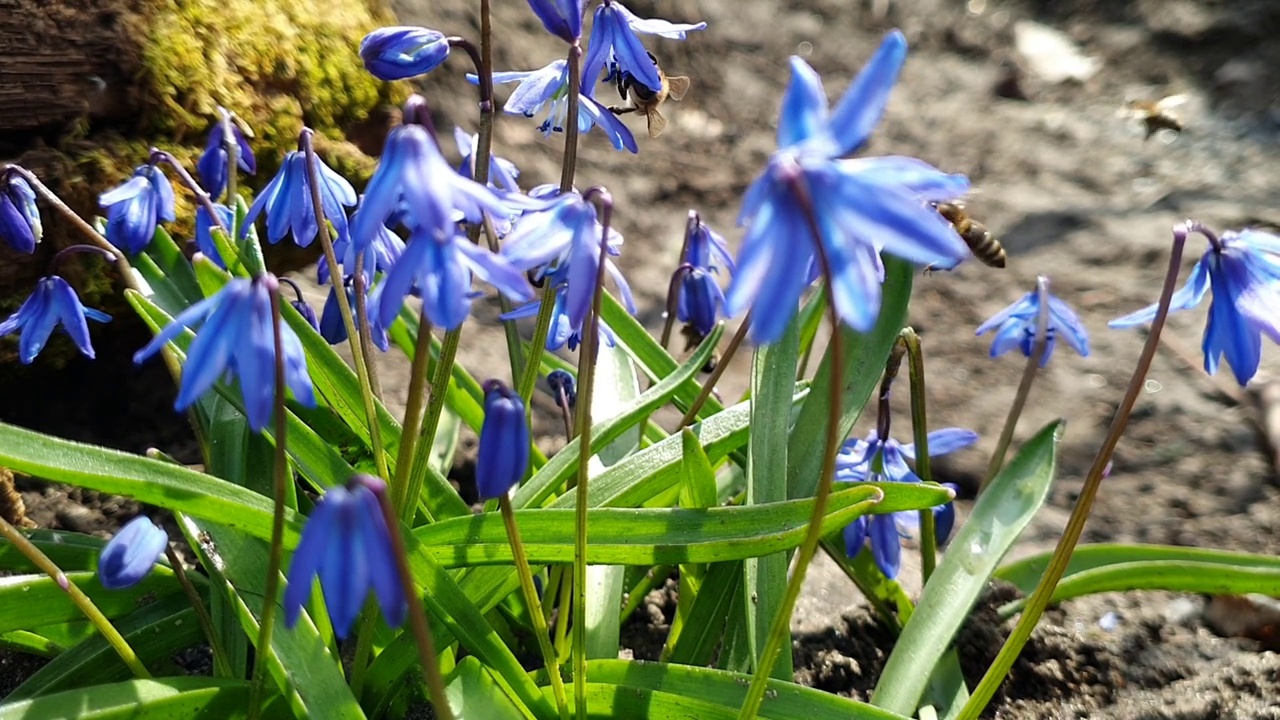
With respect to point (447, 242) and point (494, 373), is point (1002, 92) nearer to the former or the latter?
point (494, 373)

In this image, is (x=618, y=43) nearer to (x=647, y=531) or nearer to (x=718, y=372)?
(x=718, y=372)

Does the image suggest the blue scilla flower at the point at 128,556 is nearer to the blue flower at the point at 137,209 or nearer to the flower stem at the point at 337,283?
the flower stem at the point at 337,283

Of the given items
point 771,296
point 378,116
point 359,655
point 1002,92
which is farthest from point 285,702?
point 1002,92

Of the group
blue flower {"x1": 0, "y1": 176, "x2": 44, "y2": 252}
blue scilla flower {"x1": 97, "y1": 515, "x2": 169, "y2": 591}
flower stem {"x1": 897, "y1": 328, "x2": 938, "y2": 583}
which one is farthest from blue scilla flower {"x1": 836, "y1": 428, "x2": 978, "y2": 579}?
blue flower {"x1": 0, "y1": 176, "x2": 44, "y2": 252}

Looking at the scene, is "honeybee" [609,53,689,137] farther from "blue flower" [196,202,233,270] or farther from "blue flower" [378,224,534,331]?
"blue flower" [378,224,534,331]

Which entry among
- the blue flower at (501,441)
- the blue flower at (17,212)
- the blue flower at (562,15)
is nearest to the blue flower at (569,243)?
the blue flower at (501,441)

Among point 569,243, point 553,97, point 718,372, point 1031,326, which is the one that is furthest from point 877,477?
point 569,243
